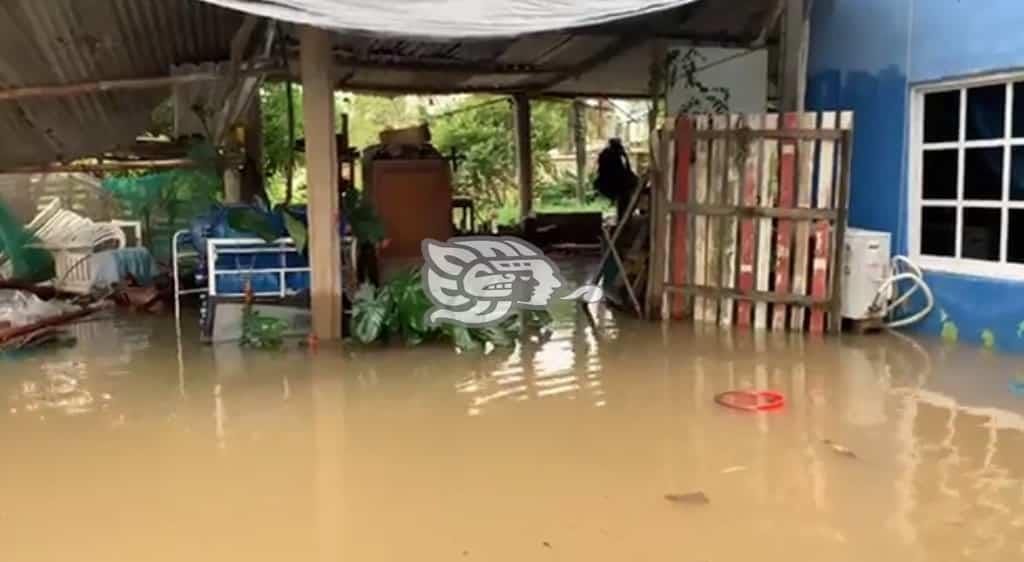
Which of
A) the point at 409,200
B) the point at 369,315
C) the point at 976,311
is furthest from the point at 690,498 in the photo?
the point at 409,200

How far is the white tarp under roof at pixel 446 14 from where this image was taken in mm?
4801

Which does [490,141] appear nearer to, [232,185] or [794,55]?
[232,185]

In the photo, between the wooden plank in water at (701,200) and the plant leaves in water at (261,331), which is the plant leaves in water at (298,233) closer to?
the plant leaves in water at (261,331)

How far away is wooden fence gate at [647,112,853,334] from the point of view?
661 cm

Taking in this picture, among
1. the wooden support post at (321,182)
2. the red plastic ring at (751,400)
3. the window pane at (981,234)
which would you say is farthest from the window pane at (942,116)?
the wooden support post at (321,182)

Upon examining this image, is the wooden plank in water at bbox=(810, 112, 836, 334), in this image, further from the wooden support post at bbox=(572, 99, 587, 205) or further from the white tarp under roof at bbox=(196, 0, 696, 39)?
the wooden support post at bbox=(572, 99, 587, 205)

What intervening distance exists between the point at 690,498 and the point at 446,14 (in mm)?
2976

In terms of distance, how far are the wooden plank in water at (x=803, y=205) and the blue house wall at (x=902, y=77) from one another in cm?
60

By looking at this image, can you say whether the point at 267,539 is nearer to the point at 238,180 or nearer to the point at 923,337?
the point at 923,337

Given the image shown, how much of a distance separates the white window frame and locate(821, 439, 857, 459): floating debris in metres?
2.75

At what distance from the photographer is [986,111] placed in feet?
20.6

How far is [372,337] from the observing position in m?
6.21

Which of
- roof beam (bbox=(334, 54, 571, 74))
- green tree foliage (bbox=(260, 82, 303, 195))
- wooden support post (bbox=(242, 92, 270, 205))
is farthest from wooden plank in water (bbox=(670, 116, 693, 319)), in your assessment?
green tree foliage (bbox=(260, 82, 303, 195))

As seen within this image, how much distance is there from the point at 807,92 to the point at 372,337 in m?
4.09
